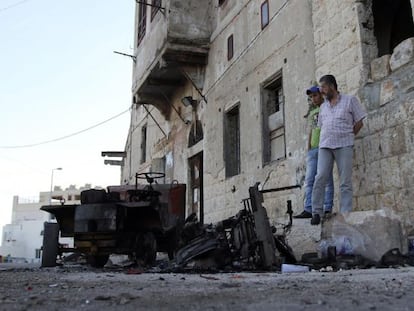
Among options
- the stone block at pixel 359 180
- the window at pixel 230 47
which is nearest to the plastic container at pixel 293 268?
the stone block at pixel 359 180

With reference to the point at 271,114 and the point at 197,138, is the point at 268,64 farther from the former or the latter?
the point at 197,138

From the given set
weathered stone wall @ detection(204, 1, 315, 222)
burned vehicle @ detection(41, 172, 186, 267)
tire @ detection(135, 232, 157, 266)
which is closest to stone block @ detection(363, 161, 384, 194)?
weathered stone wall @ detection(204, 1, 315, 222)

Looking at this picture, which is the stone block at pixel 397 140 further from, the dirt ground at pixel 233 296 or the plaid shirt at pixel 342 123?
the dirt ground at pixel 233 296

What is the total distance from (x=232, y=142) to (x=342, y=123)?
6020 millimetres

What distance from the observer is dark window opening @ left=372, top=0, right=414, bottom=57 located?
743cm

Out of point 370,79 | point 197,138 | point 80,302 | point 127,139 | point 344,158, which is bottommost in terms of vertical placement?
point 80,302

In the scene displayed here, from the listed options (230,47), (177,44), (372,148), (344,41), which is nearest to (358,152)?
(372,148)

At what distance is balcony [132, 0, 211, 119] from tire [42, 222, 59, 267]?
262 inches

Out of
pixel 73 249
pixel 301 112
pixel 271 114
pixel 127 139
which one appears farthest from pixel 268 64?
pixel 127 139

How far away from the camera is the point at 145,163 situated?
19.5 m

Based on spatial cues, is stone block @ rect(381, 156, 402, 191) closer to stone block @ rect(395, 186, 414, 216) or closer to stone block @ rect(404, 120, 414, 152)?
stone block @ rect(395, 186, 414, 216)

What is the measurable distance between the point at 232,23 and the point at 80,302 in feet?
33.1

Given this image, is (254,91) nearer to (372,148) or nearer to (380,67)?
(380,67)

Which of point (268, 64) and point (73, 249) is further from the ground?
point (268, 64)
